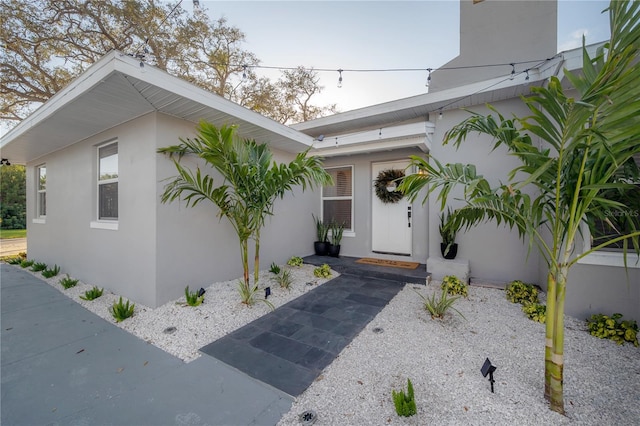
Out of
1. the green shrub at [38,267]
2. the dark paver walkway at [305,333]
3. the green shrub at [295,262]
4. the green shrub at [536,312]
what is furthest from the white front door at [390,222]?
the green shrub at [38,267]

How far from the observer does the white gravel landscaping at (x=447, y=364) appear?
5.88ft

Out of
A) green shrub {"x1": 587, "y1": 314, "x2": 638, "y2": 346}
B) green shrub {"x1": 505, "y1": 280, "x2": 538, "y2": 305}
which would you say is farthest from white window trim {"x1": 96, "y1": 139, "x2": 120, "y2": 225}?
green shrub {"x1": 587, "y1": 314, "x2": 638, "y2": 346}

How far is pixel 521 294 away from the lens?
3771mm

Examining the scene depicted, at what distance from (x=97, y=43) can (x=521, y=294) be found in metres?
13.1

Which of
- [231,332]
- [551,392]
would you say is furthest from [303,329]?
[551,392]

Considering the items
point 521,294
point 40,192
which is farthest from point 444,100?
point 40,192

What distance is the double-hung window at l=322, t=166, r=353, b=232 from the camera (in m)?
6.57

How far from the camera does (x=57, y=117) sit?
3.83 metres

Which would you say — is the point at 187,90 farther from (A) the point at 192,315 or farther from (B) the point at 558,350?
(B) the point at 558,350

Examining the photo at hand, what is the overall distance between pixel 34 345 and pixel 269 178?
10.3ft

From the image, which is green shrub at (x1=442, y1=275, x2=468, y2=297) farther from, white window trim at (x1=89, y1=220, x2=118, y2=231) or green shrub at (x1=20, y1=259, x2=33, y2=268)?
green shrub at (x1=20, y1=259, x2=33, y2=268)

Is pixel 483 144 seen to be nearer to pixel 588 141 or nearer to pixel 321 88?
pixel 588 141

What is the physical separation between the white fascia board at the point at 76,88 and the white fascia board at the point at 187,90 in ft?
0.48

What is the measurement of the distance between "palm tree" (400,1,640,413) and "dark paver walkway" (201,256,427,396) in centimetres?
180
